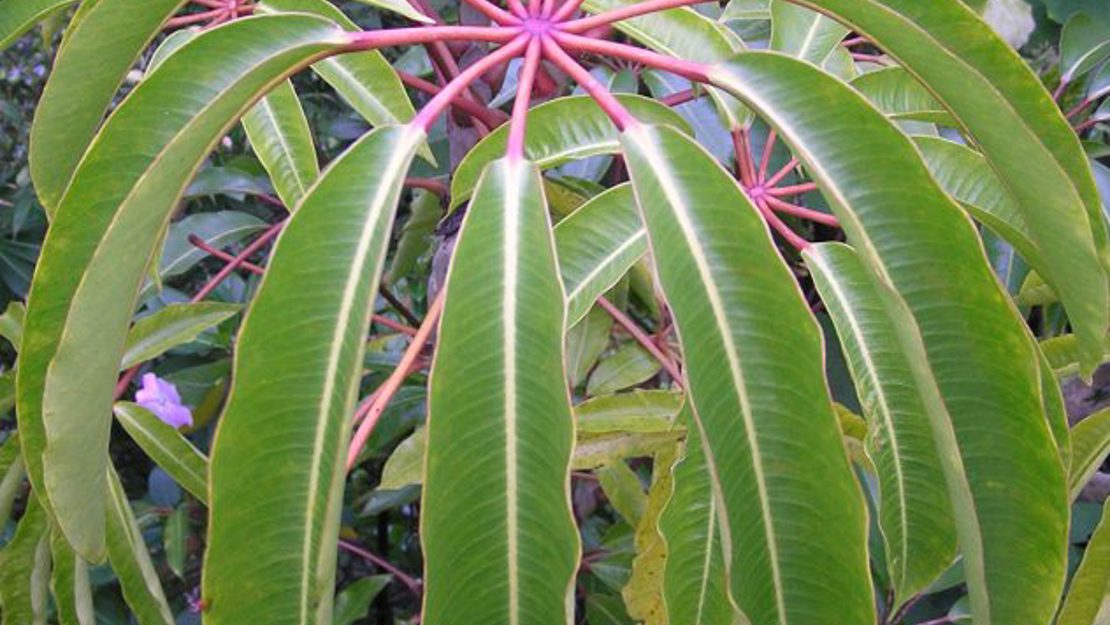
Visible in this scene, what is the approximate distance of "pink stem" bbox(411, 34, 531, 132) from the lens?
1.62 feet

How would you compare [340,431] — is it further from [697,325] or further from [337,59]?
[337,59]

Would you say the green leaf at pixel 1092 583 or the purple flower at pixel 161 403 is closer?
the green leaf at pixel 1092 583

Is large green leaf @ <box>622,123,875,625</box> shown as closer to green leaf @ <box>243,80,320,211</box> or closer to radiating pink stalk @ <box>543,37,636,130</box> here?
radiating pink stalk @ <box>543,37,636,130</box>

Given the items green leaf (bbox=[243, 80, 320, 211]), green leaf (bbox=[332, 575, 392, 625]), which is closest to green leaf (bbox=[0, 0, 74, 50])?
green leaf (bbox=[243, 80, 320, 211])

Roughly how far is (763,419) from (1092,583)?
12.5 inches

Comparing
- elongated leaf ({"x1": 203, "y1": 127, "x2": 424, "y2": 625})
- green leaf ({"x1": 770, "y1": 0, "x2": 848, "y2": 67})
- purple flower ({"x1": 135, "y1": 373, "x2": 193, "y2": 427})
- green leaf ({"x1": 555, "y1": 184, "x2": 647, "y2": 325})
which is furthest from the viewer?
purple flower ({"x1": 135, "y1": 373, "x2": 193, "y2": 427})

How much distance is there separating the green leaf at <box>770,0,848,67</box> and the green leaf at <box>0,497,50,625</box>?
0.60 meters

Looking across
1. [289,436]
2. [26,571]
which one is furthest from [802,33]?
[26,571]

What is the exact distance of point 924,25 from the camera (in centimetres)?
52

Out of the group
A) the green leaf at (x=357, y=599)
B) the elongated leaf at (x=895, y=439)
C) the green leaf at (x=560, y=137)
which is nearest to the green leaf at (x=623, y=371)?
the green leaf at (x=560, y=137)

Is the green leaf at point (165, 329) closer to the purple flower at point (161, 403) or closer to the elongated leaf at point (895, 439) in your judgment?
the purple flower at point (161, 403)

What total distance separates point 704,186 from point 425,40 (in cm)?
15

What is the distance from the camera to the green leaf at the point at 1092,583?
0.64 meters

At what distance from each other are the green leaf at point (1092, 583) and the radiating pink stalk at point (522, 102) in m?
0.38
